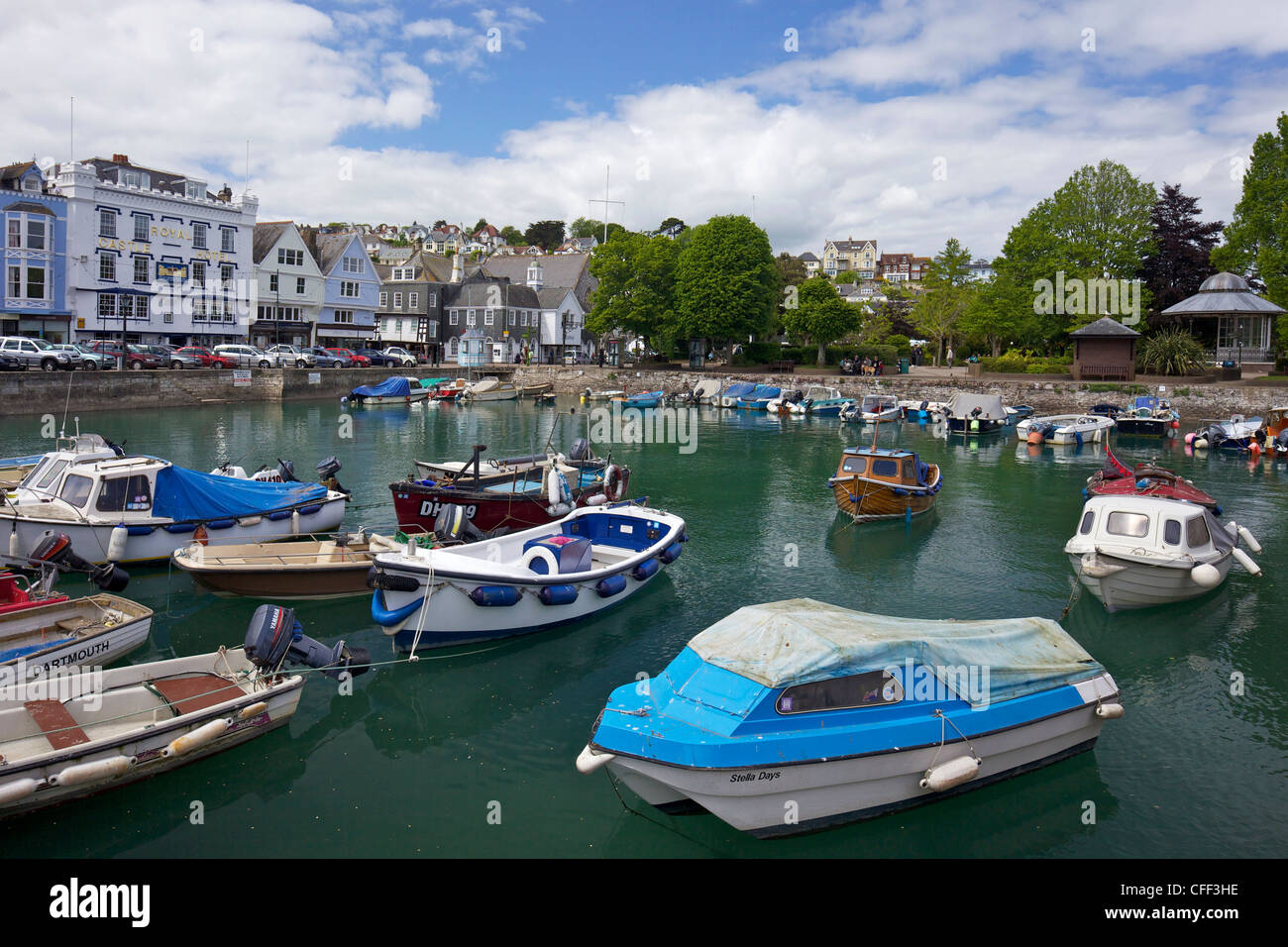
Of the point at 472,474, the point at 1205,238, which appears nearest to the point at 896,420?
the point at 1205,238

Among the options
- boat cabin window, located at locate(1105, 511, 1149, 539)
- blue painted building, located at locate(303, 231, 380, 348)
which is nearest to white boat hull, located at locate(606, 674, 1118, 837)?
A: boat cabin window, located at locate(1105, 511, 1149, 539)

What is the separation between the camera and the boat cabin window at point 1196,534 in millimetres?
18594

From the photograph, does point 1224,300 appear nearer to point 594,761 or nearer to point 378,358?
point 378,358

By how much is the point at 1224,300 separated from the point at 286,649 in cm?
7111

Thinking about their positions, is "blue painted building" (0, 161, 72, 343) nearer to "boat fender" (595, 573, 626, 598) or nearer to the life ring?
the life ring

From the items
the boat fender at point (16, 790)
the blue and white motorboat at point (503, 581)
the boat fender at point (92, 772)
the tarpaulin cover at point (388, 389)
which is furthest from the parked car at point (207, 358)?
the boat fender at point (16, 790)

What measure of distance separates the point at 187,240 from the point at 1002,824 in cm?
6941

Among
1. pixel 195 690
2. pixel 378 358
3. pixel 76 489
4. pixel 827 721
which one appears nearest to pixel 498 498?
pixel 76 489

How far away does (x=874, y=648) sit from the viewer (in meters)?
10.5

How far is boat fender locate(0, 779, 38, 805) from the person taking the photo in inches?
371

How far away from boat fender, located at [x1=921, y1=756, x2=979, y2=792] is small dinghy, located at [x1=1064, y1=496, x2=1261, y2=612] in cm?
1014

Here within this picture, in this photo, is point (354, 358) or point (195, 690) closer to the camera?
point (195, 690)

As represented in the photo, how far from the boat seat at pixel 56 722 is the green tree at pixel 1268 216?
71245 millimetres
